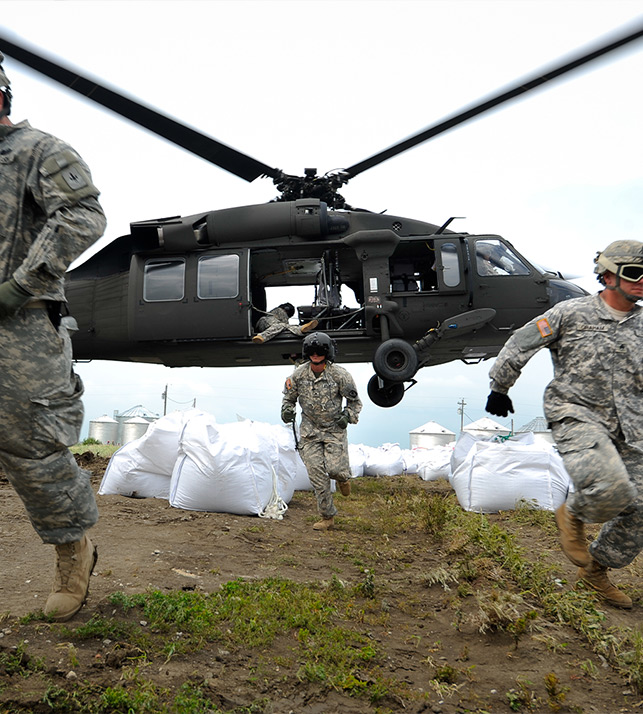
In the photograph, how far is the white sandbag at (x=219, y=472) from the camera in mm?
5719

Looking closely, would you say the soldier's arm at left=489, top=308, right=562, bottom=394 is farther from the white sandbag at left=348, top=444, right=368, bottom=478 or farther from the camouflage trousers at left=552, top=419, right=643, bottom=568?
the white sandbag at left=348, top=444, right=368, bottom=478

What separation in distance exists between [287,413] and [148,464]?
1484 mm

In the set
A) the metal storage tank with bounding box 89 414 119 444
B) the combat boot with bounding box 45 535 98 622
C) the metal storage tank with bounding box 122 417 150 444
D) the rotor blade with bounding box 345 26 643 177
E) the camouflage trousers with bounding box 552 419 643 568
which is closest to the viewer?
the combat boot with bounding box 45 535 98 622

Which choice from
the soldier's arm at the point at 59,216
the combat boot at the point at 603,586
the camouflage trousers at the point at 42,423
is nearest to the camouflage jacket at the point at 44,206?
the soldier's arm at the point at 59,216

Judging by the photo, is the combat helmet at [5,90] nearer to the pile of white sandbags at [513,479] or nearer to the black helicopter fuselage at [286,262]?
the pile of white sandbags at [513,479]

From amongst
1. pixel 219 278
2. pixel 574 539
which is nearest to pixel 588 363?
pixel 574 539

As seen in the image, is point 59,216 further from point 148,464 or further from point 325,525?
point 148,464

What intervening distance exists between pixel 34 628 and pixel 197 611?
64 cm

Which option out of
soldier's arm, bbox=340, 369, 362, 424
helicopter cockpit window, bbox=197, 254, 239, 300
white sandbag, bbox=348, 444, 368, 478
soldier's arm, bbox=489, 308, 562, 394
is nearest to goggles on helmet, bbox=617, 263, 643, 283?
soldier's arm, bbox=489, 308, 562, 394

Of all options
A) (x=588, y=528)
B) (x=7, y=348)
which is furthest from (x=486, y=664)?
(x=588, y=528)

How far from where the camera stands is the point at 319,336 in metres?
6.36

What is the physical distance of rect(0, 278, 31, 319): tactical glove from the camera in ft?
7.27

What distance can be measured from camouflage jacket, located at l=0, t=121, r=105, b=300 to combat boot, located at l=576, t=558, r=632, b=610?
286cm

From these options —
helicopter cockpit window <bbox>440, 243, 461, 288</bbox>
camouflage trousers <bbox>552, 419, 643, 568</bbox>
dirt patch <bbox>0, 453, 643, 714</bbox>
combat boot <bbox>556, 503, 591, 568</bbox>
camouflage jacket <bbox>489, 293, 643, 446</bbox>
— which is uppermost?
helicopter cockpit window <bbox>440, 243, 461, 288</bbox>
